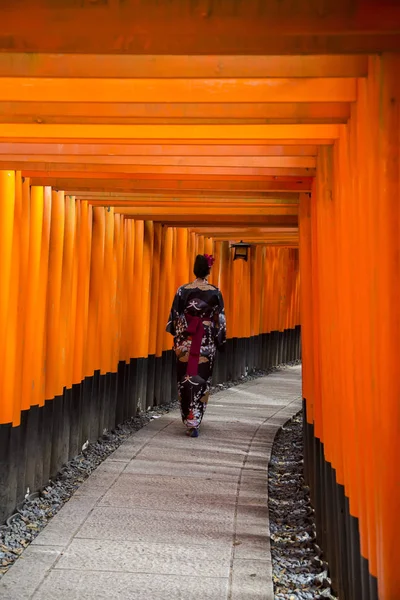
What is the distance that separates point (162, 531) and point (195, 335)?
3.50 m

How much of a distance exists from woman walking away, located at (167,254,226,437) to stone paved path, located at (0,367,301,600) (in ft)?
1.44

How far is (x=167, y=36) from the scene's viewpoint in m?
2.69

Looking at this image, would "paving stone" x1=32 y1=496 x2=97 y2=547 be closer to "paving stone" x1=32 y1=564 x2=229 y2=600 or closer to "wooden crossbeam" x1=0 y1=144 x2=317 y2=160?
"paving stone" x1=32 y1=564 x2=229 y2=600

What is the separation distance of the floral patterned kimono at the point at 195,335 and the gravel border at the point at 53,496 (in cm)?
81

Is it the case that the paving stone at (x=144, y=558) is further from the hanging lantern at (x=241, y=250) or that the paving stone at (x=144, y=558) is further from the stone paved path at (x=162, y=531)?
the hanging lantern at (x=241, y=250)

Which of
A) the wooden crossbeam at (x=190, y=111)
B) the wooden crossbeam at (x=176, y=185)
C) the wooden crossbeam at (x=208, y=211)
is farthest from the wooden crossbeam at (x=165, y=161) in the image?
the wooden crossbeam at (x=208, y=211)

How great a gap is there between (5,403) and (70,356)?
1907 mm

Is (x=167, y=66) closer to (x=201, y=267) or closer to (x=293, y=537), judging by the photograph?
(x=293, y=537)

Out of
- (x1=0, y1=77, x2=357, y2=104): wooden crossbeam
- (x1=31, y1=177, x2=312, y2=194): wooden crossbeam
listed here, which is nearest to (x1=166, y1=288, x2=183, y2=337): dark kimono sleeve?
(x1=31, y1=177, x2=312, y2=194): wooden crossbeam

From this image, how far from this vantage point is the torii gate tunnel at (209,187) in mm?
2707

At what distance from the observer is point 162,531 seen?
17.8ft

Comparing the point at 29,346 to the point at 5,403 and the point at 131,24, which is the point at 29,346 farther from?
the point at 131,24

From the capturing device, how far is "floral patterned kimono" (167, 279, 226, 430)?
872 centimetres

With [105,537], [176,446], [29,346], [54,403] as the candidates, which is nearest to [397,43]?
[105,537]
